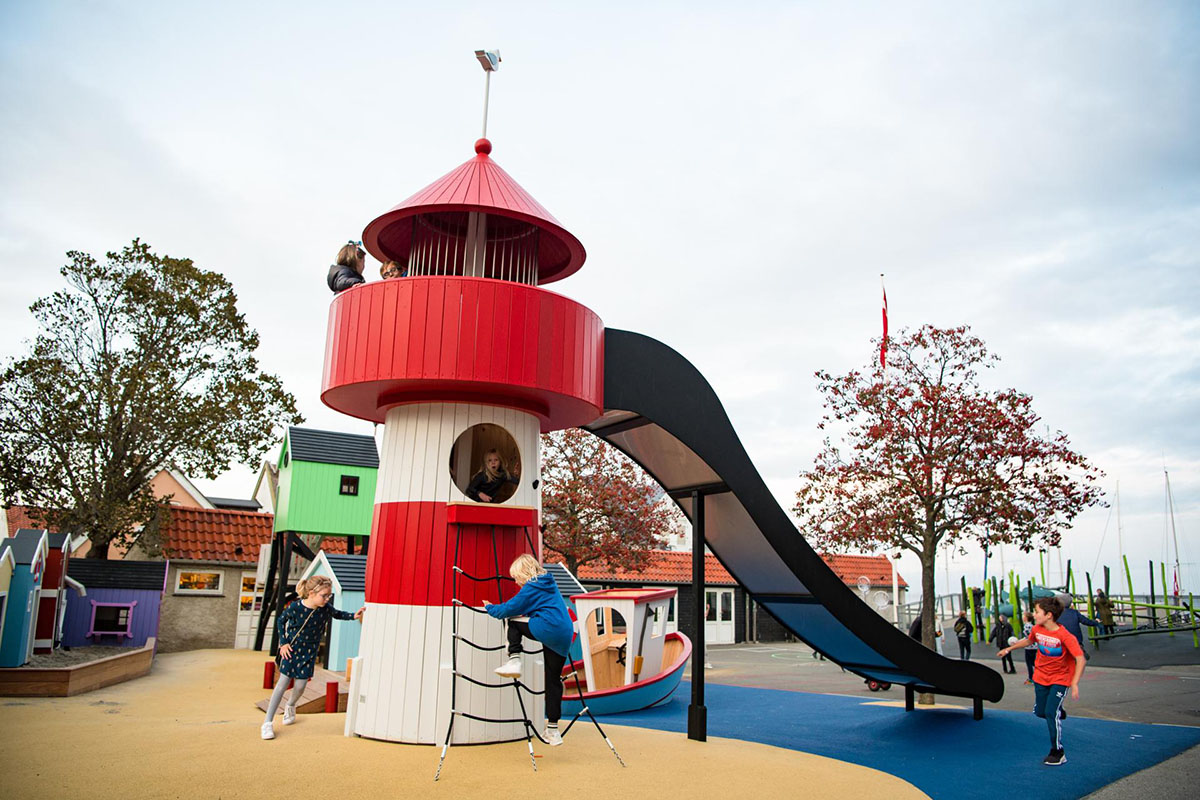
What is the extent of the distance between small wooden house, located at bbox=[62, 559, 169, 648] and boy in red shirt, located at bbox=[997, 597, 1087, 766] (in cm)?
2067

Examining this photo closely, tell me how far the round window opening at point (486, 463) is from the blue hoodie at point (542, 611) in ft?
5.47

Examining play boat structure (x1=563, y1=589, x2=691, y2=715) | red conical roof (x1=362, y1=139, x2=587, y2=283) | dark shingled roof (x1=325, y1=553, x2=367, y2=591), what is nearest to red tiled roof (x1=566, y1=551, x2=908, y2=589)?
dark shingled roof (x1=325, y1=553, x2=367, y2=591)

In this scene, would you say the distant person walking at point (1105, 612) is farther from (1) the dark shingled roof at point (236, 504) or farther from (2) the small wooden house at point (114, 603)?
(1) the dark shingled roof at point (236, 504)

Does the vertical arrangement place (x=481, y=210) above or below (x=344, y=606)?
above

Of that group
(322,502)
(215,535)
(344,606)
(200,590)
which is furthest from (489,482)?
(215,535)

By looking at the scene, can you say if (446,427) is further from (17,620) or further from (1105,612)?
(1105,612)

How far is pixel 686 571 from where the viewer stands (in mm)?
35812

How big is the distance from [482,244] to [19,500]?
20.5m

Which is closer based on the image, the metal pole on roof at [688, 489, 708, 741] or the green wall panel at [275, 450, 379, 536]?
the metal pole on roof at [688, 489, 708, 741]

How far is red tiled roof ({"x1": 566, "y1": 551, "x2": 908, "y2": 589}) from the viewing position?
107 feet

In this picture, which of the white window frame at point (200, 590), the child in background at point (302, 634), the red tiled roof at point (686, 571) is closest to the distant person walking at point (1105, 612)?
the red tiled roof at point (686, 571)

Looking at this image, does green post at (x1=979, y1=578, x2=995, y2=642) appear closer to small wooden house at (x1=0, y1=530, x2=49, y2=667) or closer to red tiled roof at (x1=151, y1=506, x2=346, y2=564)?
red tiled roof at (x1=151, y1=506, x2=346, y2=564)

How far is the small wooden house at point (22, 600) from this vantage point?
13898mm

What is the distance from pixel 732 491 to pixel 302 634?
5.20m
